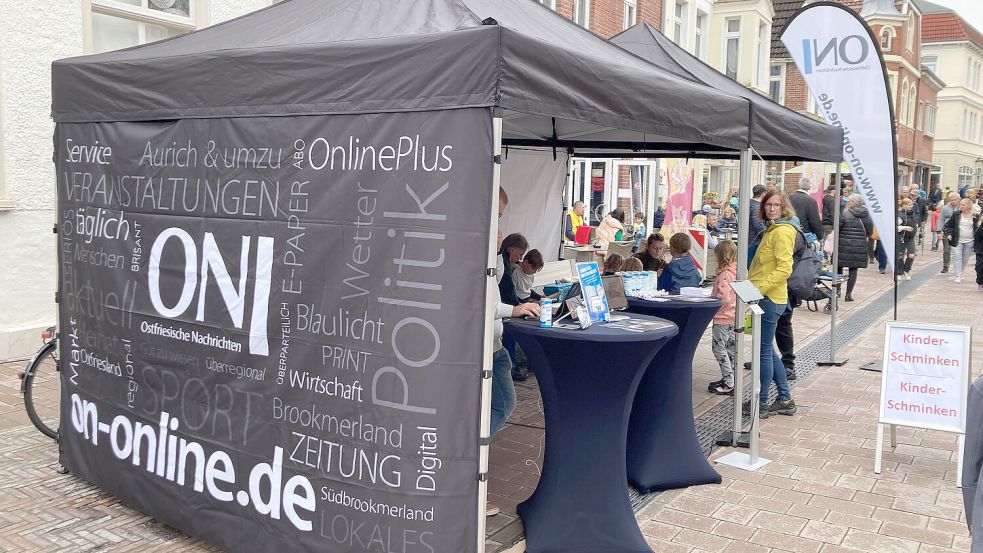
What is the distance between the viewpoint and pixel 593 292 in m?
4.18

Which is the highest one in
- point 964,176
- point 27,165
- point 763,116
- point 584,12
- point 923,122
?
point 923,122

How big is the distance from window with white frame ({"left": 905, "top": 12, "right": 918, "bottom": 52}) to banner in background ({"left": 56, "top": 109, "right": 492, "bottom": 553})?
4770 centimetres

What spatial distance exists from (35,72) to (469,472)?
6650 millimetres

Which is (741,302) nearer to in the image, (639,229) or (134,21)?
(134,21)

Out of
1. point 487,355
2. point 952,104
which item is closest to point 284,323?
point 487,355

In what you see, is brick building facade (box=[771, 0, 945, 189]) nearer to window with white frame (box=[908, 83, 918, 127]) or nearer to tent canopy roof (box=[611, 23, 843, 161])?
window with white frame (box=[908, 83, 918, 127])

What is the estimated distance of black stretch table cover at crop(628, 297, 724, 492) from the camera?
16.4ft

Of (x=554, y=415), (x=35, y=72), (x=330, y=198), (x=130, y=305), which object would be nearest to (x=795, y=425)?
(x=554, y=415)

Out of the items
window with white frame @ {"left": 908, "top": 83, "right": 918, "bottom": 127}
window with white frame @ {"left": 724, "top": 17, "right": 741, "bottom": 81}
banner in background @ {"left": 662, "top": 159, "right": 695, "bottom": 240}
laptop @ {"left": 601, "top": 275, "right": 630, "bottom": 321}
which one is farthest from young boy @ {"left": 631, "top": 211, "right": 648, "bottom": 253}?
window with white frame @ {"left": 908, "top": 83, "right": 918, "bottom": 127}

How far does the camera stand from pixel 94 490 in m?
4.75

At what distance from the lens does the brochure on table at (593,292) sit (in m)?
4.12

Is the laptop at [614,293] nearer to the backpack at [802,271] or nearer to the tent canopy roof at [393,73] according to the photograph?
the tent canopy roof at [393,73]

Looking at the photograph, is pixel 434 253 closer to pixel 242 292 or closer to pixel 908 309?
pixel 242 292

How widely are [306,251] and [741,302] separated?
Result: 3.22 m
